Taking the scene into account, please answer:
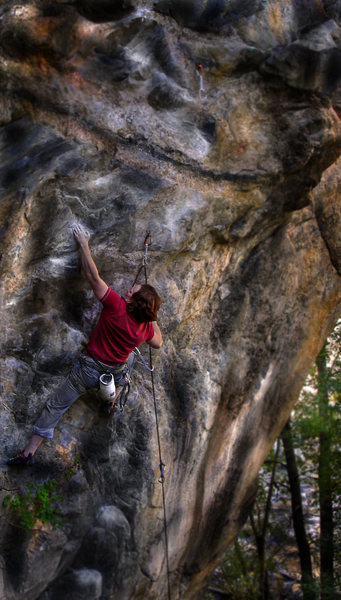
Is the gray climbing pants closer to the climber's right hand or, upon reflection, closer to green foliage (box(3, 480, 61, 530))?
green foliage (box(3, 480, 61, 530))

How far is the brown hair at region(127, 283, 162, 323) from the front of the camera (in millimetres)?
4336

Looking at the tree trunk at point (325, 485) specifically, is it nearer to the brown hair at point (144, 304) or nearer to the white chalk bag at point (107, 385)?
the white chalk bag at point (107, 385)

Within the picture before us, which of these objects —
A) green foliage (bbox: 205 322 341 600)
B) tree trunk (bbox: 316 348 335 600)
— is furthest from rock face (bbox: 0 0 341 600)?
green foliage (bbox: 205 322 341 600)

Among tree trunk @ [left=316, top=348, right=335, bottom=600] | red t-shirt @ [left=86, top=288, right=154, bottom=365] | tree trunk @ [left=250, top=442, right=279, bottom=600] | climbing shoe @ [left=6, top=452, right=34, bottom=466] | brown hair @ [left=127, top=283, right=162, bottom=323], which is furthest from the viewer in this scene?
tree trunk @ [left=250, top=442, right=279, bottom=600]

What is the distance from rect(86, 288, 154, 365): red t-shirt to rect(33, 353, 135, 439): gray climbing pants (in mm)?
89

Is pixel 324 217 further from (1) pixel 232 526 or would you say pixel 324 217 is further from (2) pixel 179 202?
(1) pixel 232 526

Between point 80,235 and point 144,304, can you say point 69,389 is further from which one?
point 80,235

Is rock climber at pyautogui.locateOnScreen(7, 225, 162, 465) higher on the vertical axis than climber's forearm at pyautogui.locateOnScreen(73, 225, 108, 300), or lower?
lower

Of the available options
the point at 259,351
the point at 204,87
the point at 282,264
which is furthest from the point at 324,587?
the point at 204,87

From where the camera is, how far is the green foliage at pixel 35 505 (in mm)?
4586

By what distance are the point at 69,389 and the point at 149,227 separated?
1728 mm

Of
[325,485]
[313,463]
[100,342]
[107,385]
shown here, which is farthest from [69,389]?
[313,463]

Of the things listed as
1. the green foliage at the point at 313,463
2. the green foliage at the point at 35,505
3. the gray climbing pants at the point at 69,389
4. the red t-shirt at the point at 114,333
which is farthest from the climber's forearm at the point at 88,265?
the green foliage at the point at 313,463

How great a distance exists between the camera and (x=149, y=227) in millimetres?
5258
